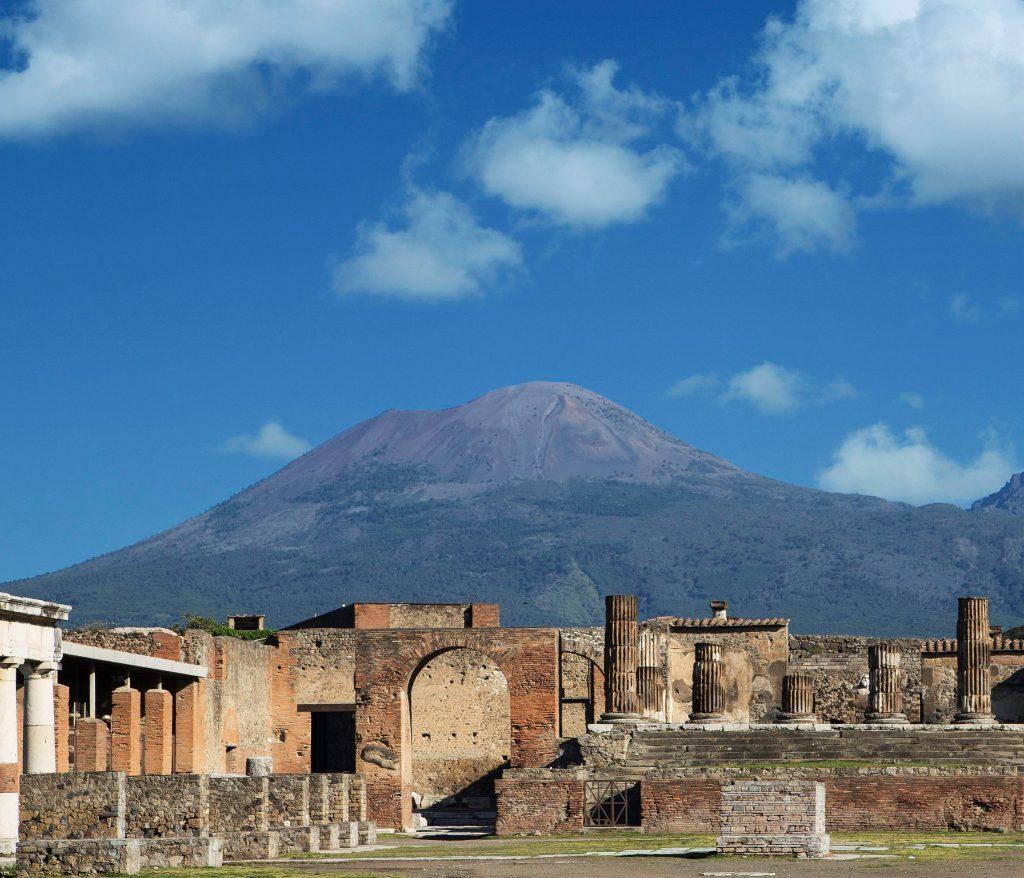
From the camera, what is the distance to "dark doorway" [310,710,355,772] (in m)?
58.4

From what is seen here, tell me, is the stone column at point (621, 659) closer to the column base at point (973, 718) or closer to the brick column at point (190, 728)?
the column base at point (973, 718)

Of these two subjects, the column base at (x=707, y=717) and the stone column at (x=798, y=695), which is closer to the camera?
the column base at (x=707, y=717)

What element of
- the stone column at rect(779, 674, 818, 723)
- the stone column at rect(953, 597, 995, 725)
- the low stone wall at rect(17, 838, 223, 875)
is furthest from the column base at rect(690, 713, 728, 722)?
the low stone wall at rect(17, 838, 223, 875)

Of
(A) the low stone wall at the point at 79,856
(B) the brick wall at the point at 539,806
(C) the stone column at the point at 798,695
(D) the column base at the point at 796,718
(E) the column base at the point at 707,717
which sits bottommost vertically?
(B) the brick wall at the point at 539,806

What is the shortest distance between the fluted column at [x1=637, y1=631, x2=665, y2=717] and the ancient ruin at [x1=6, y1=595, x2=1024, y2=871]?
7 cm

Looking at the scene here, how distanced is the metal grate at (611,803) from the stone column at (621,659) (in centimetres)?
844

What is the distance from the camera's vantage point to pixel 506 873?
27078 millimetres

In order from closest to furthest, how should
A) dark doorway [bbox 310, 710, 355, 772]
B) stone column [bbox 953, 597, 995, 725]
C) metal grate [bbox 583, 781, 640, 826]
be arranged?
metal grate [bbox 583, 781, 640, 826] → stone column [bbox 953, 597, 995, 725] → dark doorway [bbox 310, 710, 355, 772]

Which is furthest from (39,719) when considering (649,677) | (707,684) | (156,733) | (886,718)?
(886,718)

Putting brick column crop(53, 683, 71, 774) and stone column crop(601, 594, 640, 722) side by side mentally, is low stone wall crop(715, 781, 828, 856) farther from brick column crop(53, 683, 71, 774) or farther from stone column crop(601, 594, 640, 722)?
stone column crop(601, 594, 640, 722)

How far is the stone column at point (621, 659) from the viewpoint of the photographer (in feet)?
155

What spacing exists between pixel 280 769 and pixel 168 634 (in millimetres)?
8216

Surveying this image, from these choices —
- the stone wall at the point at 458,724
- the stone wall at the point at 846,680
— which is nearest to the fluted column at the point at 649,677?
the stone wall at the point at 846,680

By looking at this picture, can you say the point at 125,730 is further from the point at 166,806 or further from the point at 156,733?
the point at 166,806
